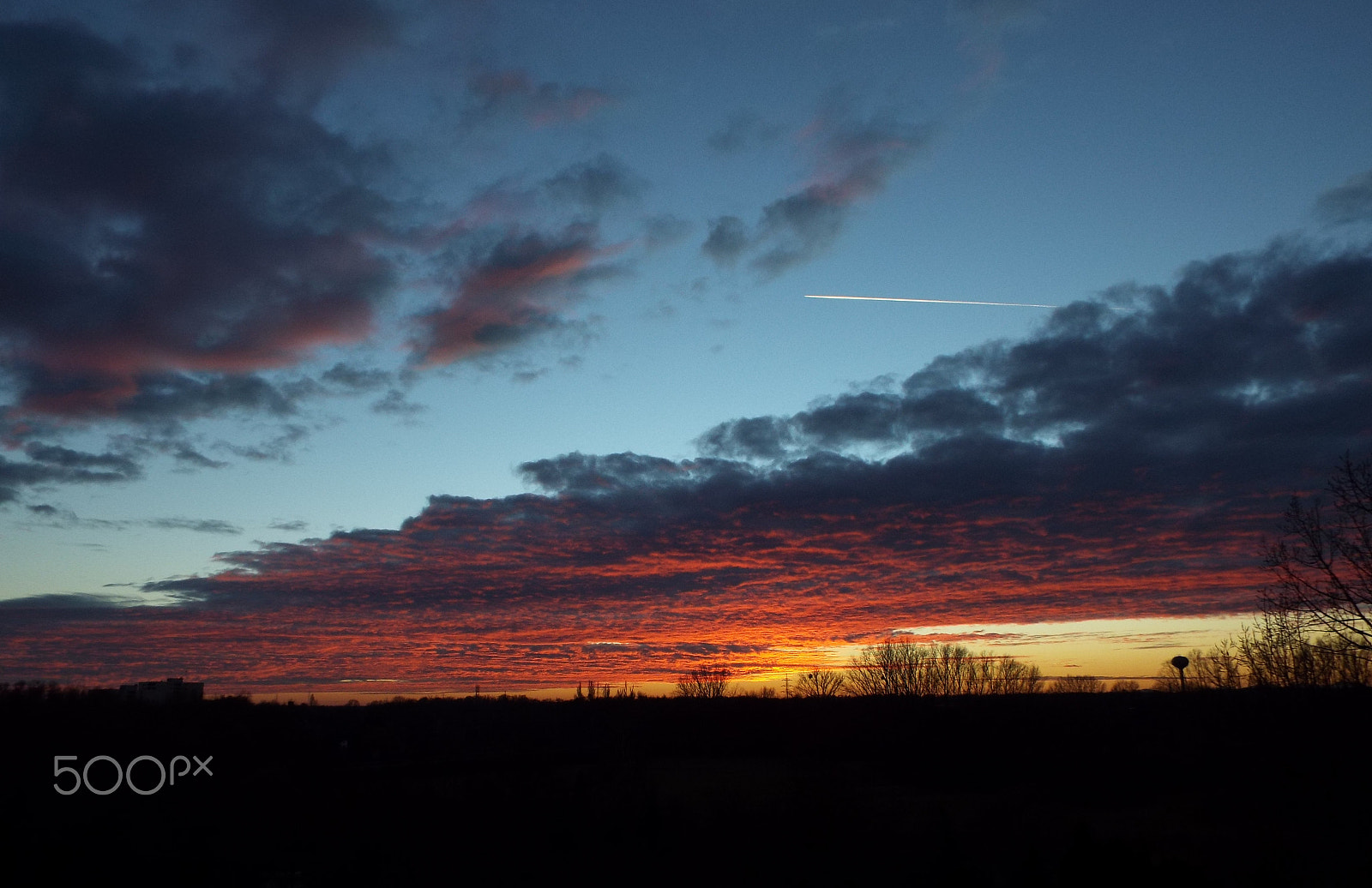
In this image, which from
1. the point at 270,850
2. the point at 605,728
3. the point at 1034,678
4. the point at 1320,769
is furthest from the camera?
the point at 1034,678

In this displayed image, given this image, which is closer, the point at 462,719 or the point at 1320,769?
the point at 1320,769

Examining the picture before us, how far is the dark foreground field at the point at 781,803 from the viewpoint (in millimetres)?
29875

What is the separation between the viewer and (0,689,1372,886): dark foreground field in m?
29.9

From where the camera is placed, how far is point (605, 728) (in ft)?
310

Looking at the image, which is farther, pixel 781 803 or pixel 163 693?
pixel 163 693

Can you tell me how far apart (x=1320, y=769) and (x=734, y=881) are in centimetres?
3076

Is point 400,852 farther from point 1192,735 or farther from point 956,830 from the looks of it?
point 1192,735

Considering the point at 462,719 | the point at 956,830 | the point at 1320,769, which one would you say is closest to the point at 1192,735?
the point at 1320,769

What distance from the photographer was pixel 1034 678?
343ft

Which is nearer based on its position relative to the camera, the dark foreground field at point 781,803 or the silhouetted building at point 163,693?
the dark foreground field at point 781,803

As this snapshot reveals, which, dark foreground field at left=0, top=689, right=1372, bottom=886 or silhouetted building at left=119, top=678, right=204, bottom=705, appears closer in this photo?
dark foreground field at left=0, top=689, right=1372, bottom=886

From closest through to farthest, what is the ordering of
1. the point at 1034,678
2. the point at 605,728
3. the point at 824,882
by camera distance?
1. the point at 824,882
2. the point at 605,728
3. the point at 1034,678

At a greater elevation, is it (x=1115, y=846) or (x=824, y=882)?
(x=1115, y=846)

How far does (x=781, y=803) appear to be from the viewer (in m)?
40.9
